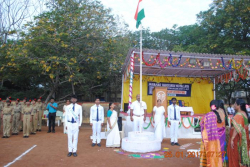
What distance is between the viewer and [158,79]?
49.5 ft

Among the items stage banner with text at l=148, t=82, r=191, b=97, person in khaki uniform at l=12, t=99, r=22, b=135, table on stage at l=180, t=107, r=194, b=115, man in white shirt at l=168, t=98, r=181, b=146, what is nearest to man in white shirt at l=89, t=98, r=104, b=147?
man in white shirt at l=168, t=98, r=181, b=146

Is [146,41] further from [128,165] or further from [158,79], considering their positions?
[128,165]

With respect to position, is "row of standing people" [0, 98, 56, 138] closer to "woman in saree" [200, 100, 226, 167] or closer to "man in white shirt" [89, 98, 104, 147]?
"man in white shirt" [89, 98, 104, 147]

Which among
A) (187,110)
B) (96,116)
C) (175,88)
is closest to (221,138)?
(96,116)

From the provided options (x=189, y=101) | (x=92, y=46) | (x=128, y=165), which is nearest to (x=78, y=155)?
(x=128, y=165)

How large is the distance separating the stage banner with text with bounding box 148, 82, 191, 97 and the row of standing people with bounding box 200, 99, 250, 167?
1038cm

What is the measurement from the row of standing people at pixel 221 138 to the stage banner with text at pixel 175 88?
409 inches

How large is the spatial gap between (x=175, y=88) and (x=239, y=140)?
35.3ft

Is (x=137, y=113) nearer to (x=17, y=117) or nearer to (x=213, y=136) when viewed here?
(x=213, y=136)

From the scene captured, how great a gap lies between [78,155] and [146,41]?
87.4 ft

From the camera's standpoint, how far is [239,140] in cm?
446

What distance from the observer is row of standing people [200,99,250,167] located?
438cm

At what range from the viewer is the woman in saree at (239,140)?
439 centimetres

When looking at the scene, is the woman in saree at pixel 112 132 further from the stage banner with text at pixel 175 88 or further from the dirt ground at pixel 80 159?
the stage banner with text at pixel 175 88
